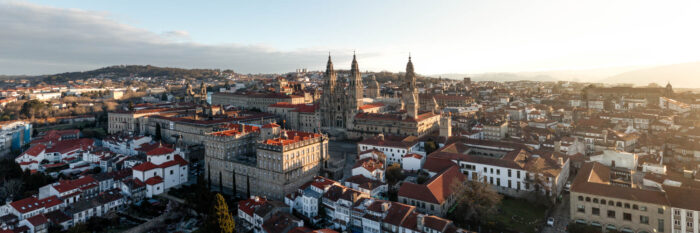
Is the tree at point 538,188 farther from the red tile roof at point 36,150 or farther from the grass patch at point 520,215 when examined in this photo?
the red tile roof at point 36,150

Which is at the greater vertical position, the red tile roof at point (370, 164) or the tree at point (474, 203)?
the red tile roof at point (370, 164)

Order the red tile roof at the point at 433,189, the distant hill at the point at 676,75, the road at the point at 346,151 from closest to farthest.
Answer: the red tile roof at the point at 433,189
the road at the point at 346,151
the distant hill at the point at 676,75

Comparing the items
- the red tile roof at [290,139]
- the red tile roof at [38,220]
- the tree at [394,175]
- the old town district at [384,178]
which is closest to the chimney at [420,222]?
the old town district at [384,178]

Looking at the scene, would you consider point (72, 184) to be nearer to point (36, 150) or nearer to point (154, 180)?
point (154, 180)

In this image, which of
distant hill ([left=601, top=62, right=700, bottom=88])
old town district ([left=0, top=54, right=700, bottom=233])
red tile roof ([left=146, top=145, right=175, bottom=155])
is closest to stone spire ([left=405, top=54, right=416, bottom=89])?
old town district ([left=0, top=54, right=700, bottom=233])

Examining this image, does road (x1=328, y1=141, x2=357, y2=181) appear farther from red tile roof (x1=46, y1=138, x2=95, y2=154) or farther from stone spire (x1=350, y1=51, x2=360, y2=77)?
red tile roof (x1=46, y1=138, x2=95, y2=154)

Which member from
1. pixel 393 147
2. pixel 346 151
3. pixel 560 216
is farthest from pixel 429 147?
pixel 560 216
